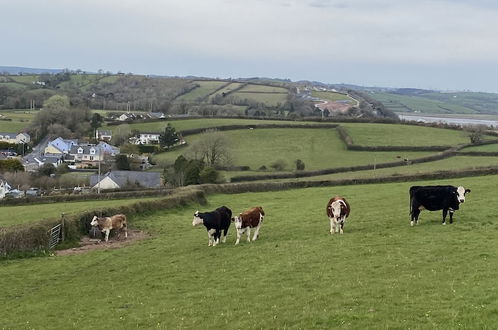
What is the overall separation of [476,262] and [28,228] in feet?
60.3

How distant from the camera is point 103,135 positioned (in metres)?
116

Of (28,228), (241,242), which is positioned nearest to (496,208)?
(241,242)

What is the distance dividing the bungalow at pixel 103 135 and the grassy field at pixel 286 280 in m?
90.6

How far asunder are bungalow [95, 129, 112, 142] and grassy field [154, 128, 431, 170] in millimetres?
27674

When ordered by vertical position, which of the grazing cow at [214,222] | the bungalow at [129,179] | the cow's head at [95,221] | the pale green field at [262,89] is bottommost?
the bungalow at [129,179]

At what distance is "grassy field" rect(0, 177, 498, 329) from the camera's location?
1195cm

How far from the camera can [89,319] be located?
1414 cm

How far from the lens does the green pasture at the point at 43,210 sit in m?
32.0

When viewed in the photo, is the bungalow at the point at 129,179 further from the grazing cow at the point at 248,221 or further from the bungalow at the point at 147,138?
the grazing cow at the point at 248,221

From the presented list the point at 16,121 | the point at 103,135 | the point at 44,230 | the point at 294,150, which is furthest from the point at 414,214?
the point at 16,121

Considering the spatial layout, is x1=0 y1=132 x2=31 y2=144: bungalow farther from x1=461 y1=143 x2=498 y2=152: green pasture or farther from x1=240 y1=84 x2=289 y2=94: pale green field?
x1=461 y1=143 x2=498 y2=152: green pasture

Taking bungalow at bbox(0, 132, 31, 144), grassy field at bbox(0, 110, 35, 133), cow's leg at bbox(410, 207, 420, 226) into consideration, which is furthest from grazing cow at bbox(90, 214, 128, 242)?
grassy field at bbox(0, 110, 35, 133)

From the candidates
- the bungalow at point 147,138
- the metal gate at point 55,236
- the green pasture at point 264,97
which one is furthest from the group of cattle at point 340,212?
the green pasture at point 264,97

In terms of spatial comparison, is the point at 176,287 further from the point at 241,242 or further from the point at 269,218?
→ the point at 269,218
